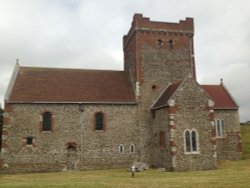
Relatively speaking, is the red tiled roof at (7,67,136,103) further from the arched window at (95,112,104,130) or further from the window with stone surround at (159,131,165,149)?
the window with stone surround at (159,131,165,149)

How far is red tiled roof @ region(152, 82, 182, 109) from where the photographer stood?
2979cm

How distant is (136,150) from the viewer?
31922 millimetres

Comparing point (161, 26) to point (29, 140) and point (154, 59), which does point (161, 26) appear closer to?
point (154, 59)

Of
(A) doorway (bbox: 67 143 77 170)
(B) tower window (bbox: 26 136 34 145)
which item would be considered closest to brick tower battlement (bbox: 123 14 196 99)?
(A) doorway (bbox: 67 143 77 170)

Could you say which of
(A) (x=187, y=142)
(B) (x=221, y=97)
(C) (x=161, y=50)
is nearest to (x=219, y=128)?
(B) (x=221, y=97)

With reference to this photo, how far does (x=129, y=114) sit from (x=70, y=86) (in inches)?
283

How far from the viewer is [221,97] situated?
3631 centimetres

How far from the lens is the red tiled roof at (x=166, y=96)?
29.8 metres

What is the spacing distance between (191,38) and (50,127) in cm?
1912

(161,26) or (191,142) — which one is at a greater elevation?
(161,26)

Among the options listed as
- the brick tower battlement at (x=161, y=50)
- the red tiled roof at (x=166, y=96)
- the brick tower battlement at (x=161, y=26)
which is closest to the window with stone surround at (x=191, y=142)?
the red tiled roof at (x=166, y=96)

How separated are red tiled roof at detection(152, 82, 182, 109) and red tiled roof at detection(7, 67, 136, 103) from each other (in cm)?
268

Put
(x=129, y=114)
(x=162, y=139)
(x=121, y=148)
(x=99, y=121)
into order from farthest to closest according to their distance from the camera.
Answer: (x=129, y=114)
(x=99, y=121)
(x=121, y=148)
(x=162, y=139)

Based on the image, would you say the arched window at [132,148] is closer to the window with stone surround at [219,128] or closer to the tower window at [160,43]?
the window with stone surround at [219,128]
